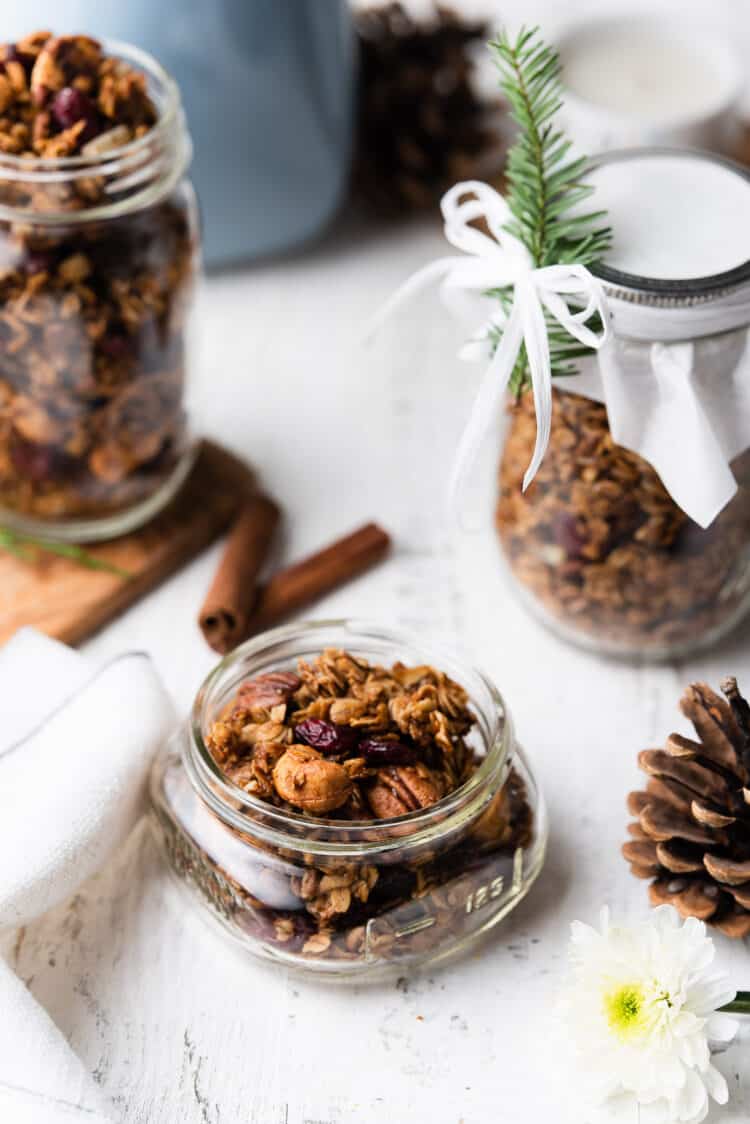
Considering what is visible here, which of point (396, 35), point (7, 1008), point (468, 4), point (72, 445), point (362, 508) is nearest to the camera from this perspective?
point (7, 1008)

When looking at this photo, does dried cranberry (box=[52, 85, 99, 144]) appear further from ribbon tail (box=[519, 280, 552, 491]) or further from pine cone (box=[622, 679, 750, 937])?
pine cone (box=[622, 679, 750, 937])

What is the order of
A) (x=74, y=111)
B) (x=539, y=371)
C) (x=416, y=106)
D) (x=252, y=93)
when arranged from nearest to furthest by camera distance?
(x=539, y=371) → (x=74, y=111) → (x=252, y=93) → (x=416, y=106)

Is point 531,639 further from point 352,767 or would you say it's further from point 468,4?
point 468,4

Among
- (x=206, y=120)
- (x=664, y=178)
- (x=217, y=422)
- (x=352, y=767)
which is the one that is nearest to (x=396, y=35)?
(x=206, y=120)

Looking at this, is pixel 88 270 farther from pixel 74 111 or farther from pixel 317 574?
pixel 317 574

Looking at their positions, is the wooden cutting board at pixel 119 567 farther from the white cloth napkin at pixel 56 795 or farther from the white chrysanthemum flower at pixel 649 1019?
the white chrysanthemum flower at pixel 649 1019

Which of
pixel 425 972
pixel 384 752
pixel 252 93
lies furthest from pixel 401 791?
pixel 252 93

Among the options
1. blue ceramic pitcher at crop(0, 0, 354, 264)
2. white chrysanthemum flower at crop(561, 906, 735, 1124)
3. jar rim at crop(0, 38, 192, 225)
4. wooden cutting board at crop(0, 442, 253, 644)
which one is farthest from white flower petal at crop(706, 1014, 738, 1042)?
blue ceramic pitcher at crop(0, 0, 354, 264)
